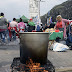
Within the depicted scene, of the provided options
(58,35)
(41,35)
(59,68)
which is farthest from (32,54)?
(58,35)

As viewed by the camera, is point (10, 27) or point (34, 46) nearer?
point (34, 46)

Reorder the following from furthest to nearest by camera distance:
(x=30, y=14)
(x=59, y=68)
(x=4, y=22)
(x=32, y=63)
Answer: (x=30, y=14) → (x=4, y=22) → (x=59, y=68) → (x=32, y=63)

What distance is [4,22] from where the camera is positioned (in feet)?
25.4

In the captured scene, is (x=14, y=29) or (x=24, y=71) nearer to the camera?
(x=24, y=71)

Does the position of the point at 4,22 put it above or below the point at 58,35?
above

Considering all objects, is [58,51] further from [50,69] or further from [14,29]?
[14,29]

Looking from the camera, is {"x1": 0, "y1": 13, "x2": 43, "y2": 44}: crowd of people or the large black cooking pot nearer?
the large black cooking pot

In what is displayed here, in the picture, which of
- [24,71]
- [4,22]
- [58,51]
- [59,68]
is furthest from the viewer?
[4,22]

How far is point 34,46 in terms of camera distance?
2.61 m

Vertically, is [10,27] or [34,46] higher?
[10,27]

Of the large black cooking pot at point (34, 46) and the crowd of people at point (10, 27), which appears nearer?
the large black cooking pot at point (34, 46)

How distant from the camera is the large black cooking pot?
2.59 meters

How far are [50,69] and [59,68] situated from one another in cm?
139

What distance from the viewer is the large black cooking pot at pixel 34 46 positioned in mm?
2594
